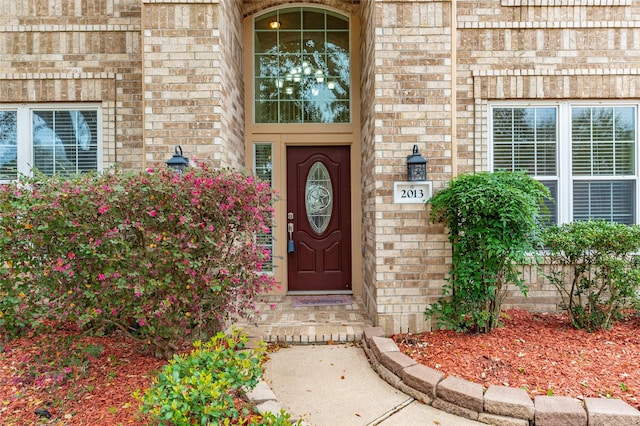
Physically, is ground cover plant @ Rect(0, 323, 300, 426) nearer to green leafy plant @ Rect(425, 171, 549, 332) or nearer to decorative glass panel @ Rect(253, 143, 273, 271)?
green leafy plant @ Rect(425, 171, 549, 332)

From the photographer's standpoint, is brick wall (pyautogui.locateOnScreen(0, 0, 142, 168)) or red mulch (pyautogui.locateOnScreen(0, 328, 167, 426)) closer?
red mulch (pyautogui.locateOnScreen(0, 328, 167, 426))

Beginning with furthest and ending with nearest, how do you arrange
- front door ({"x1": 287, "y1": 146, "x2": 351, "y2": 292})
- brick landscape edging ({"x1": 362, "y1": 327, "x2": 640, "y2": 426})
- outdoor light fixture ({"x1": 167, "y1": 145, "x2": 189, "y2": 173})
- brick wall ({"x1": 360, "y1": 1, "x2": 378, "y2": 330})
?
front door ({"x1": 287, "y1": 146, "x2": 351, "y2": 292}), brick wall ({"x1": 360, "y1": 1, "x2": 378, "y2": 330}), outdoor light fixture ({"x1": 167, "y1": 145, "x2": 189, "y2": 173}), brick landscape edging ({"x1": 362, "y1": 327, "x2": 640, "y2": 426})

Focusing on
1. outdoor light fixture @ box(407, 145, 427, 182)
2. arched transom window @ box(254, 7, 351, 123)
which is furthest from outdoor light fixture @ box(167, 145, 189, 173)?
outdoor light fixture @ box(407, 145, 427, 182)

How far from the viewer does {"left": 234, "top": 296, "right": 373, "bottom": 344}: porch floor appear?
3.72m

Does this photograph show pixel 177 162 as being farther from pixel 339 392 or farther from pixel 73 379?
pixel 339 392

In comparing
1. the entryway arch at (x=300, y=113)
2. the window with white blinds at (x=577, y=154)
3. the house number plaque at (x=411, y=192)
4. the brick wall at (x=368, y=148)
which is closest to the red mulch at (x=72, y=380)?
the brick wall at (x=368, y=148)

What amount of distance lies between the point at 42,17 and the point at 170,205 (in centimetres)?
365

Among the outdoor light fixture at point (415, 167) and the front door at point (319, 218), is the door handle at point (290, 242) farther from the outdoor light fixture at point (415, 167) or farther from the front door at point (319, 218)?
the outdoor light fixture at point (415, 167)

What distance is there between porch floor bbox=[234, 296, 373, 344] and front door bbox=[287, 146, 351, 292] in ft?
1.93

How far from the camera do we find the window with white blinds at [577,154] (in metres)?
4.62

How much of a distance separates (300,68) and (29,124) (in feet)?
11.6

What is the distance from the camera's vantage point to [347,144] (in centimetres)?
526

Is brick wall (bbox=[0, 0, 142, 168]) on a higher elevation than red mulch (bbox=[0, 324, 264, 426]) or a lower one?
higher

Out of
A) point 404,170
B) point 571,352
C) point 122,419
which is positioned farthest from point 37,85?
point 571,352
